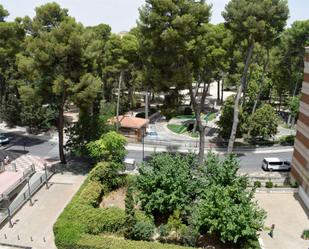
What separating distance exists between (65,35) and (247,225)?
80.9 ft

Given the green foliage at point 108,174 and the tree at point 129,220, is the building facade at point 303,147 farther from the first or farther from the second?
the green foliage at point 108,174

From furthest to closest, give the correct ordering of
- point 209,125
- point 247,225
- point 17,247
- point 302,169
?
point 209,125 < point 302,169 < point 17,247 < point 247,225

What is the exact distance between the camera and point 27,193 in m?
33.4

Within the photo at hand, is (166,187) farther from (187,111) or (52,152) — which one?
(187,111)

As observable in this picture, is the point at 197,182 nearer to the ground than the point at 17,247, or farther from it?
farther from it

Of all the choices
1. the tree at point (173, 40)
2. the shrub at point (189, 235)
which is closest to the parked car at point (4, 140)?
the tree at point (173, 40)

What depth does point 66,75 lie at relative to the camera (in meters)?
35.9

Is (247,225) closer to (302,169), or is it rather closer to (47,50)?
(302,169)

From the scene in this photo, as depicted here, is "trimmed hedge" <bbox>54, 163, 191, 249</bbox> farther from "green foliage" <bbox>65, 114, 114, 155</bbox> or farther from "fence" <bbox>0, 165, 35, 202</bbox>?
"green foliage" <bbox>65, 114, 114, 155</bbox>

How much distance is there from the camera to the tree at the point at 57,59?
34.8 meters

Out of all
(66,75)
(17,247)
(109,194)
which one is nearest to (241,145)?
(109,194)

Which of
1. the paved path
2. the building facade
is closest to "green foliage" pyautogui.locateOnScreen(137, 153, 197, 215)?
the paved path

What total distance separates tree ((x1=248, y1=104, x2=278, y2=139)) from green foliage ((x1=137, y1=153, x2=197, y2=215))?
22493 millimetres

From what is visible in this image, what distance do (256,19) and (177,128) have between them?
2753 cm
